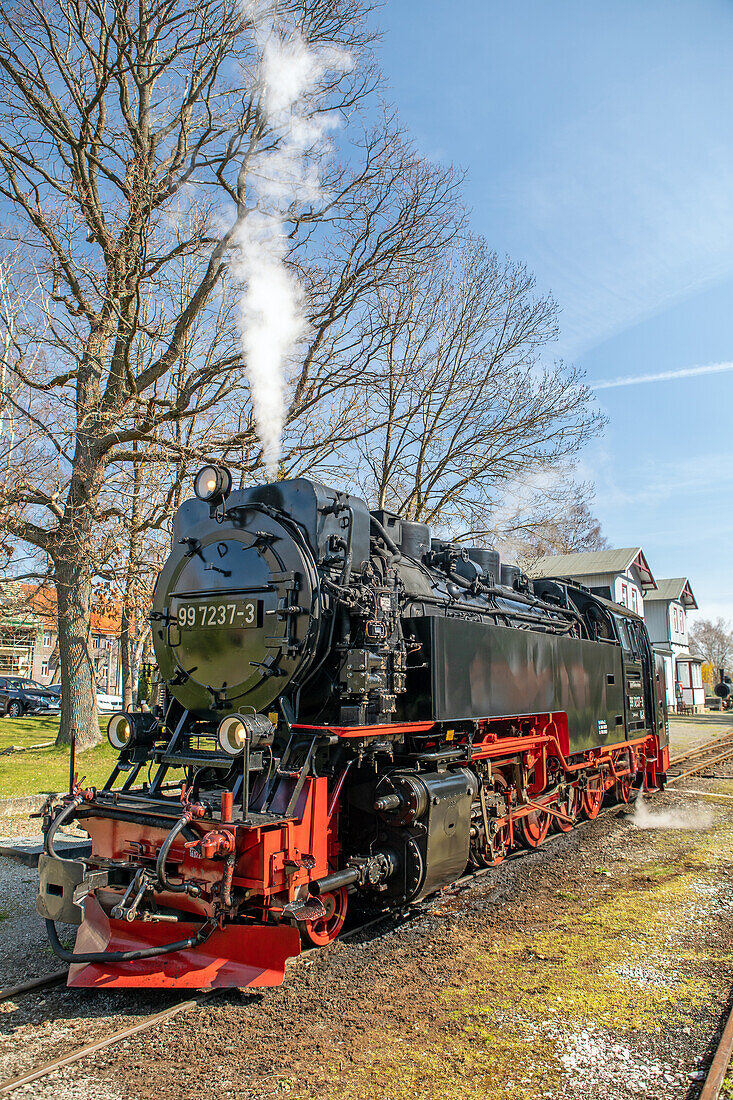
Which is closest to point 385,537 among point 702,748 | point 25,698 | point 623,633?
point 623,633

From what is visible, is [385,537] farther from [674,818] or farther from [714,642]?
[714,642]

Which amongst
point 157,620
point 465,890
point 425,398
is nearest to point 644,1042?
point 465,890

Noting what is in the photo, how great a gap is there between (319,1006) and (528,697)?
354 centimetres

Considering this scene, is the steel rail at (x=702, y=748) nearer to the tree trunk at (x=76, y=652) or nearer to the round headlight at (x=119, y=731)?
the tree trunk at (x=76, y=652)

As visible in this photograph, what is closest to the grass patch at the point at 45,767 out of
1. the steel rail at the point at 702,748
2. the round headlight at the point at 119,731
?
the round headlight at the point at 119,731

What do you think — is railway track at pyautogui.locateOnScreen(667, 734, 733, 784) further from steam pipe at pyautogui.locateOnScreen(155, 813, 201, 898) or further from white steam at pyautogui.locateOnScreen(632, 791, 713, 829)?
steam pipe at pyautogui.locateOnScreen(155, 813, 201, 898)

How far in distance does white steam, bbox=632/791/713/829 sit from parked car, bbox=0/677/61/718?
22.5 metres

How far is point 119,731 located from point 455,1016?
303cm

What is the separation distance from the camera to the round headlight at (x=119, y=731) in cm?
544

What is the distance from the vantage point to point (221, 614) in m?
5.12

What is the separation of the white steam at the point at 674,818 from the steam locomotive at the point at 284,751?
342cm

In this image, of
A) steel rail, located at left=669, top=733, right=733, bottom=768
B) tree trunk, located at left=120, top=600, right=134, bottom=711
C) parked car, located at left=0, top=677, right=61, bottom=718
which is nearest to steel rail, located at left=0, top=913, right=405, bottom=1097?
steel rail, located at left=669, top=733, right=733, bottom=768

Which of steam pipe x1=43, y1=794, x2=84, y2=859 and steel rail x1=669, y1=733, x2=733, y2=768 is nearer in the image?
steam pipe x1=43, y1=794, x2=84, y2=859

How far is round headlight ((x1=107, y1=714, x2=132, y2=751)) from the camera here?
214 inches
